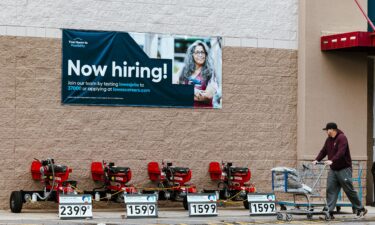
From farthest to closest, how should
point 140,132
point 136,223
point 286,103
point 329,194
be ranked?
point 286,103 < point 140,132 < point 329,194 < point 136,223

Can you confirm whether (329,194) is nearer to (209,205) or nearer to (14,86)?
(209,205)

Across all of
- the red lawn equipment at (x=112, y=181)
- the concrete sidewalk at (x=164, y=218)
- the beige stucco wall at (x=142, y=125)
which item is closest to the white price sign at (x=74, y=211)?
the concrete sidewalk at (x=164, y=218)

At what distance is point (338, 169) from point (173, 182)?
3783 millimetres

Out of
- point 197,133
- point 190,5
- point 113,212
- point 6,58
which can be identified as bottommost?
point 113,212

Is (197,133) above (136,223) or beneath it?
above

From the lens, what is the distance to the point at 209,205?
19.2 m

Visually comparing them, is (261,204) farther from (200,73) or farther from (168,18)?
(168,18)

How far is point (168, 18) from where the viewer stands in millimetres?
21234

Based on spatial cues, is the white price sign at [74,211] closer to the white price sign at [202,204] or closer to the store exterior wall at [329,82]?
the white price sign at [202,204]

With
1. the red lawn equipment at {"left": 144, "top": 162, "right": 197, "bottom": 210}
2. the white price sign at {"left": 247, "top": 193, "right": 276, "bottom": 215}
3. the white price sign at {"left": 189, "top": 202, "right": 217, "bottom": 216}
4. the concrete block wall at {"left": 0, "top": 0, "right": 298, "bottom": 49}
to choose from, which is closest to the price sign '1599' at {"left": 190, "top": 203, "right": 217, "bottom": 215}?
the white price sign at {"left": 189, "top": 202, "right": 217, "bottom": 216}

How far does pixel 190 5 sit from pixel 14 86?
4602 millimetres

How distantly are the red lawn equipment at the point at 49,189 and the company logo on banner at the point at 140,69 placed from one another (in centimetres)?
181

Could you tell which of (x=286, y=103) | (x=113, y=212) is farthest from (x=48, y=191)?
(x=286, y=103)

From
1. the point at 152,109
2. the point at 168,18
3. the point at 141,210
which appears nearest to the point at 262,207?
the point at 141,210
